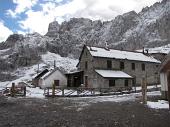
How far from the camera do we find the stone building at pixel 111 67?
52.6 metres

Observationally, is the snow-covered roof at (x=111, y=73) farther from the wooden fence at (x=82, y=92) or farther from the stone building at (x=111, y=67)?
the wooden fence at (x=82, y=92)

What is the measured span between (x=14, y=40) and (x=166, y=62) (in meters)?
160

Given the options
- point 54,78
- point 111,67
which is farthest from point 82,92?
point 54,78

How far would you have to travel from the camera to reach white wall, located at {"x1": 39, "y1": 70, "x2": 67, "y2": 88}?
64.5m

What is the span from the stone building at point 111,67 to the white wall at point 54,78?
788 cm

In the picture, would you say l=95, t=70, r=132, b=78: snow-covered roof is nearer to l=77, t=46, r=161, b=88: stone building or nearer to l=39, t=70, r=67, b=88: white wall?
l=77, t=46, r=161, b=88: stone building

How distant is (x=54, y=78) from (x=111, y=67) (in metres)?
15.8

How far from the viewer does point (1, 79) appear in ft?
333

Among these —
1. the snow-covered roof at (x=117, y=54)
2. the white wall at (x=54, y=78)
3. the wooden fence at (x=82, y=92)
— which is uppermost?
the snow-covered roof at (x=117, y=54)

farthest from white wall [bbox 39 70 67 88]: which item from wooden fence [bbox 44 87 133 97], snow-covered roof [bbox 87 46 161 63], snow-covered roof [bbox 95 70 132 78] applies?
wooden fence [bbox 44 87 133 97]

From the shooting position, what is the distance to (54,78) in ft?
216

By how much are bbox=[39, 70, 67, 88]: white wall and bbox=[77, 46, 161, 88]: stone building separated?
7881mm

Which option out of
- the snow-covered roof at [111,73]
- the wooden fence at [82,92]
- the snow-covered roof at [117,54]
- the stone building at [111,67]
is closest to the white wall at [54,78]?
the stone building at [111,67]

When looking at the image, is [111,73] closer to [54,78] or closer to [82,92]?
[82,92]
